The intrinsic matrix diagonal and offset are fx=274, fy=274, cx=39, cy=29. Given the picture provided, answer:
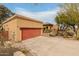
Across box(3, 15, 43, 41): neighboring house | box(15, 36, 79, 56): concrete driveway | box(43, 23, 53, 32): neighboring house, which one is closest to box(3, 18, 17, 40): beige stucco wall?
box(3, 15, 43, 41): neighboring house

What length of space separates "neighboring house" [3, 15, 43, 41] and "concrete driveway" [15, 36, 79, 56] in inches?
2.7

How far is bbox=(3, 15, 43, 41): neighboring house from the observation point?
3039 mm

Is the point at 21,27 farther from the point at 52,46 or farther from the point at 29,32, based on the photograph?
the point at 52,46

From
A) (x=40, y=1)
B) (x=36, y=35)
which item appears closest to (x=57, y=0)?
(x=40, y=1)

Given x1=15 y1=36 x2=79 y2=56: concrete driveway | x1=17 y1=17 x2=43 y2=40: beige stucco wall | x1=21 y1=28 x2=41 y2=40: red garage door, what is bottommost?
x1=15 y1=36 x2=79 y2=56: concrete driveway

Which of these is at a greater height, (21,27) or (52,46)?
(21,27)

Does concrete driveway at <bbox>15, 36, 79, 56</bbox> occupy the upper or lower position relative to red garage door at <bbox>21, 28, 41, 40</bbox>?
lower

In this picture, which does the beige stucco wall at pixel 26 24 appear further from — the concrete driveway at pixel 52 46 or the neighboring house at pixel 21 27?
the concrete driveway at pixel 52 46

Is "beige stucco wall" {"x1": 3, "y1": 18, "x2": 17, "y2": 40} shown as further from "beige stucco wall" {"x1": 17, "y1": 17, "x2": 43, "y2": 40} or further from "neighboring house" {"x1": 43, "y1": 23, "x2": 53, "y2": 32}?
"neighboring house" {"x1": 43, "y1": 23, "x2": 53, "y2": 32}

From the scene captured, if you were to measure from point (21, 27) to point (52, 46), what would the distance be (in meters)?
0.41

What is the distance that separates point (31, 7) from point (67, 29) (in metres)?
0.47

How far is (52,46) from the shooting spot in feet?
10.0

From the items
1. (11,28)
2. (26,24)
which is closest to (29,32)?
(26,24)

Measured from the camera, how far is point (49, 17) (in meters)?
3.04
